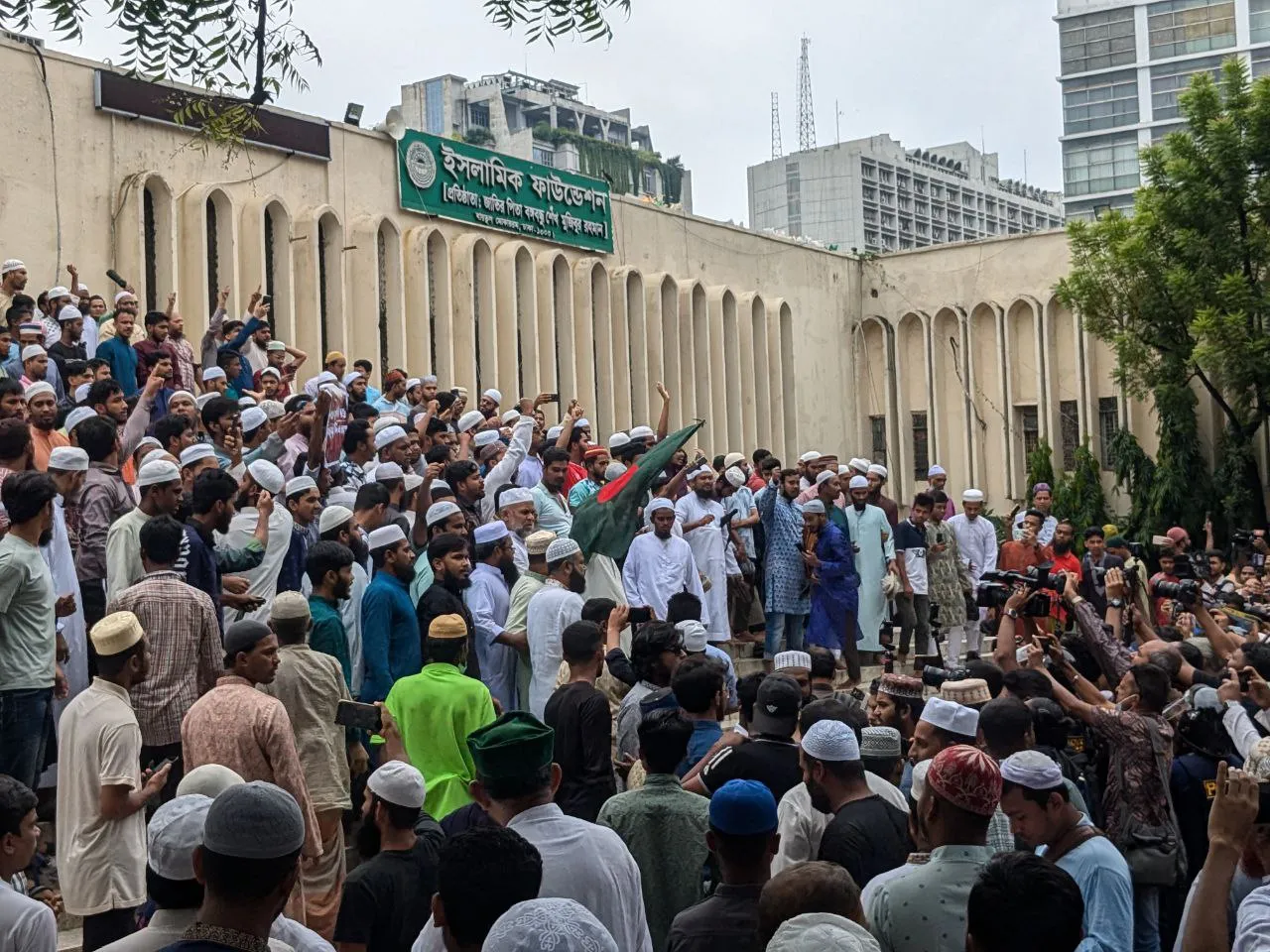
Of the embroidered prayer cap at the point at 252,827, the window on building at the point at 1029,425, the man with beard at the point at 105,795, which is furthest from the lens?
the window on building at the point at 1029,425

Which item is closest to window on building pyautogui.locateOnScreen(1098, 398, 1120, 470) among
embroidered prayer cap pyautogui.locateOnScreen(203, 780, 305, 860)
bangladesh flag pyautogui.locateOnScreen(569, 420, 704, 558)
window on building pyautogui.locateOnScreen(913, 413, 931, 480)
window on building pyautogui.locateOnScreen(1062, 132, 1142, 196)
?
window on building pyautogui.locateOnScreen(913, 413, 931, 480)

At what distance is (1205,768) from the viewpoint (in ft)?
20.3

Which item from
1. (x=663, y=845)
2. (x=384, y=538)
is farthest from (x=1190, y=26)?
(x=663, y=845)

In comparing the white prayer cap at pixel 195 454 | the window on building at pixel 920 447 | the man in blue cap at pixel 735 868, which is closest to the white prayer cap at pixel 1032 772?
the man in blue cap at pixel 735 868

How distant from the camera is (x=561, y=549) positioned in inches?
294

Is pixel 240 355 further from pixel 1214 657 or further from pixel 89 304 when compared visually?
pixel 1214 657

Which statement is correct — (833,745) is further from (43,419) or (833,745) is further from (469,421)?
(469,421)

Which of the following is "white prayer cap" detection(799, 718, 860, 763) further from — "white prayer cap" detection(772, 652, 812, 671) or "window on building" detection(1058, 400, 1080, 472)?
"window on building" detection(1058, 400, 1080, 472)

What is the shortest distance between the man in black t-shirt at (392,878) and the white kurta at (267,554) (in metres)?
2.91

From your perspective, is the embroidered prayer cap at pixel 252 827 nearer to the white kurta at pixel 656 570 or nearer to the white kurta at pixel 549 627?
the white kurta at pixel 549 627

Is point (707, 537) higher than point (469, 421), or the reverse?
point (469, 421)

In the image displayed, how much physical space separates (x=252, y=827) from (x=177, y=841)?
464 millimetres

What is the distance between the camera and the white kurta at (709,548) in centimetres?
1097

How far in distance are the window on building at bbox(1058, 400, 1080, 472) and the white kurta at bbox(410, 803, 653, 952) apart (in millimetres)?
19400
